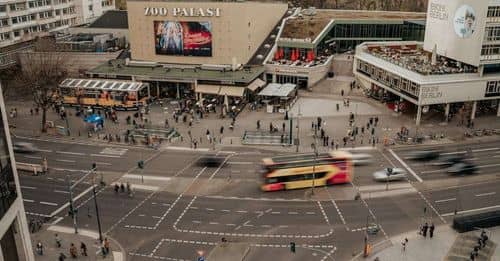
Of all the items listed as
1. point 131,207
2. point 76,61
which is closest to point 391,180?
point 131,207

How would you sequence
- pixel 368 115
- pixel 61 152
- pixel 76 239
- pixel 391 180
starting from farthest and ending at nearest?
1. pixel 368 115
2. pixel 61 152
3. pixel 391 180
4. pixel 76 239

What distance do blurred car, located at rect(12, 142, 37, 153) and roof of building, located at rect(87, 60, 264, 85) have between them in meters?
25.3

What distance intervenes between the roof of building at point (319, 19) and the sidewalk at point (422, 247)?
5683cm

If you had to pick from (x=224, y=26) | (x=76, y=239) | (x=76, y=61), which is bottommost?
(x=76, y=239)

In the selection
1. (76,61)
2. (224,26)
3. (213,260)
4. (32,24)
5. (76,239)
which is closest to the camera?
(213,260)

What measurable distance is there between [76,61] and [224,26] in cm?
3082

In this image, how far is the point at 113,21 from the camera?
4316 inches

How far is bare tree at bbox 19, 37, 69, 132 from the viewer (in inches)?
2995

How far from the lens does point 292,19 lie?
99125mm

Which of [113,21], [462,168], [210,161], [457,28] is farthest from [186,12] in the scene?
[462,168]

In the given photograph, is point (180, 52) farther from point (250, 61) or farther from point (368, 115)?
point (368, 115)

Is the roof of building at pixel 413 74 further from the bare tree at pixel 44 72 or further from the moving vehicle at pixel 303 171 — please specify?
the bare tree at pixel 44 72

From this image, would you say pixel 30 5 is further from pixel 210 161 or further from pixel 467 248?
pixel 467 248

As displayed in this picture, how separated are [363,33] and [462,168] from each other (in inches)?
2037
